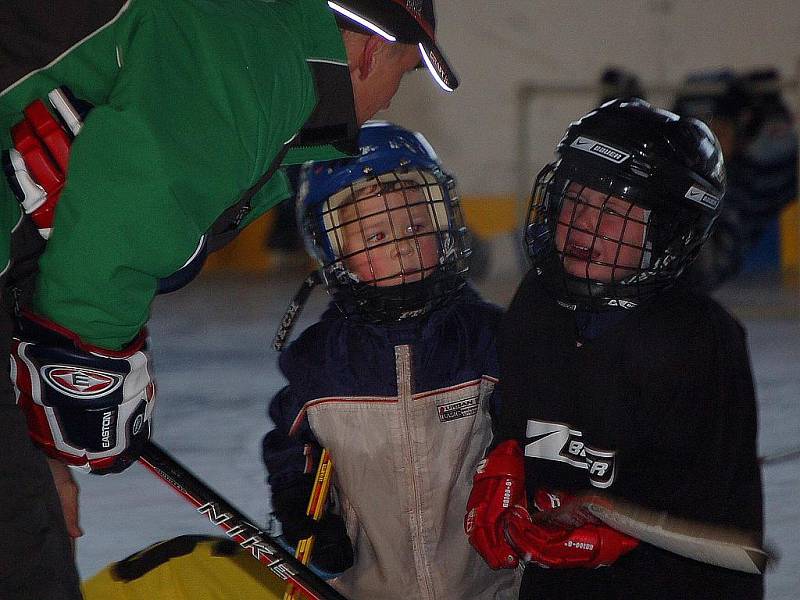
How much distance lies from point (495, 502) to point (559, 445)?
151mm

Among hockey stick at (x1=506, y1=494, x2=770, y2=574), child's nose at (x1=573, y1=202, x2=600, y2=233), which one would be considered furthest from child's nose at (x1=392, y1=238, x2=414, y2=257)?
hockey stick at (x1=506, y1=494, x2=770, y2=574)

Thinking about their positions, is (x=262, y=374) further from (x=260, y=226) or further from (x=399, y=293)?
(x=260, y=226)

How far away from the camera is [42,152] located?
1280 mm

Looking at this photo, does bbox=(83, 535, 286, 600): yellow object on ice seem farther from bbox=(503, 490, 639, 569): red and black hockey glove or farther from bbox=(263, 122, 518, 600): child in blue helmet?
bbox=(503, 490, 639, 569): red and black hockey glove

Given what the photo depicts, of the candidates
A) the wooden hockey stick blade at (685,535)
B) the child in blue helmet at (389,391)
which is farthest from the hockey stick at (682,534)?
the child in blue helmet at (389,391)

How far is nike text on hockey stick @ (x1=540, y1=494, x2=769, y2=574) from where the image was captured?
146 centimetres

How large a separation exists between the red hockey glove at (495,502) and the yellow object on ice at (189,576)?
1.18 feet

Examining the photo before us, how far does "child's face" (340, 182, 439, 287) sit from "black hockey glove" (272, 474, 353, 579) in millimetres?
370

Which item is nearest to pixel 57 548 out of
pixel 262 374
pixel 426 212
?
pixel 426 212

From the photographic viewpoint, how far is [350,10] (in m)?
1.49

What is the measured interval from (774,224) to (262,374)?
4271 mm

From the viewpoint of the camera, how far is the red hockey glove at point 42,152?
1.28m

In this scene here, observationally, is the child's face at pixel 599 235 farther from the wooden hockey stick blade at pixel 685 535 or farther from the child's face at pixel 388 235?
the wooden hockey stick blade at pixel 685 535

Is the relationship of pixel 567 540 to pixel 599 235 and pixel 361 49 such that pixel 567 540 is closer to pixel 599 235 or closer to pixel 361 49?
pixel 599 235
